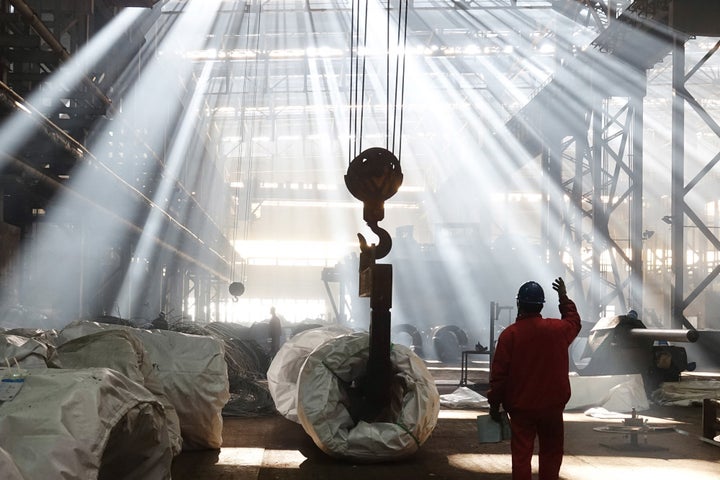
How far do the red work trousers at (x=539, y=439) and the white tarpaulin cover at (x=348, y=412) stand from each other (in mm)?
1779

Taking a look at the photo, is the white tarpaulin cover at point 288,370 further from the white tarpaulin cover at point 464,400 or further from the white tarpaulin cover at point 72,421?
the white tarpaulin cover at point 72,421

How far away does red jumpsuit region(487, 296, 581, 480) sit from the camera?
5316 millimetres

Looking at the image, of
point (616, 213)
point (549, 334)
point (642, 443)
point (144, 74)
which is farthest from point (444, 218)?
point (549, 334)

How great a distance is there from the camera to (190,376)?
7152 millimetres

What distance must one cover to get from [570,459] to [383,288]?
2130 millimetres

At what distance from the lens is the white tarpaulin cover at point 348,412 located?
706 cm

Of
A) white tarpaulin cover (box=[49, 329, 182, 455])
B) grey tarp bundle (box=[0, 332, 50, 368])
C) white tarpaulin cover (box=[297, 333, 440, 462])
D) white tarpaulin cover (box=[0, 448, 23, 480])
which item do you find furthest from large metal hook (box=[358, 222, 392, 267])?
white tarpaulin cover (box=[0, 448, 23, 480])

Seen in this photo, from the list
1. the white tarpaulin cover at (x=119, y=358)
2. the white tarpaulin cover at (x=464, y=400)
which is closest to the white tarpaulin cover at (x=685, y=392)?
the white tarpaulin cover at (x=464, y=400)

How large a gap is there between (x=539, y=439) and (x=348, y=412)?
2.45 m

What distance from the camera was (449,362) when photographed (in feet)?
79.5

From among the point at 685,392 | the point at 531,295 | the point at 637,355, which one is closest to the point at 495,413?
the point at 531,295

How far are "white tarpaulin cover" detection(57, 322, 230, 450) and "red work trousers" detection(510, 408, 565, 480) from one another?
276cm

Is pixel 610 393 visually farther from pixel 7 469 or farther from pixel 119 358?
pixel 7 469

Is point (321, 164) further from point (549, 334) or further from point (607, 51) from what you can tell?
point (549, 334)
